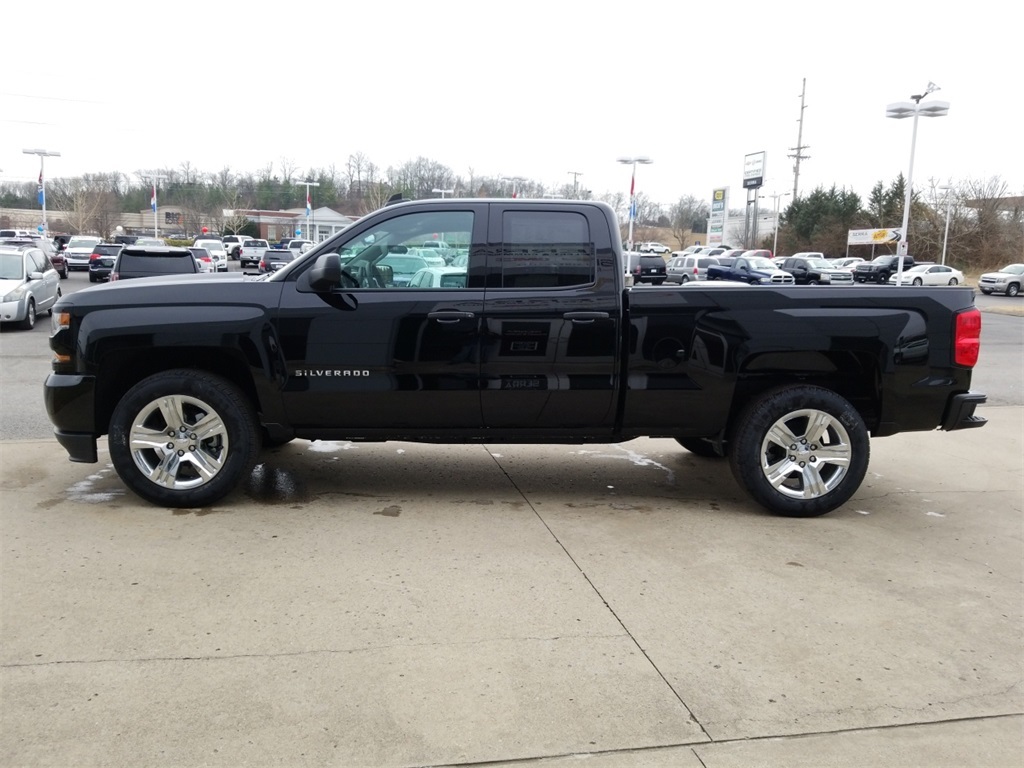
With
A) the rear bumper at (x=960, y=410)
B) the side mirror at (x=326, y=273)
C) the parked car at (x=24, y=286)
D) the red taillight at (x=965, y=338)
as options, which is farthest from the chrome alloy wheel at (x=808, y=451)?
the parked car at (x=24, y=286)

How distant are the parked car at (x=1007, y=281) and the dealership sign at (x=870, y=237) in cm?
1951

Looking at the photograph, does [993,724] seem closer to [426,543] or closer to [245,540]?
[426,543]

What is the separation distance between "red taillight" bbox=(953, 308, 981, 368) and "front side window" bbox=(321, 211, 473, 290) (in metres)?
3.09

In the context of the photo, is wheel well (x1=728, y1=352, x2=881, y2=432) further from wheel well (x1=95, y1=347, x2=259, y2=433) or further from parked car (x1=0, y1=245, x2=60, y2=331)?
parked car (x1=0, y1=245, x2=60, y2=331)

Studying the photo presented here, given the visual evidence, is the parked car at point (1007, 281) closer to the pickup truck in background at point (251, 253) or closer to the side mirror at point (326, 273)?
the pickup truck in background at point (251, 253)

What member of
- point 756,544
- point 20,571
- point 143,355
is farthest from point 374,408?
point 756,544

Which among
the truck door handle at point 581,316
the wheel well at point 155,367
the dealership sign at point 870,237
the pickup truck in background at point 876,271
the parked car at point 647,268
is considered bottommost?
the wheel well at point 155,367

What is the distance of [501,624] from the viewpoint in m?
3.85

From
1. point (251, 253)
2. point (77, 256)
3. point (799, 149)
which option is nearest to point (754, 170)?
point (799, 149)

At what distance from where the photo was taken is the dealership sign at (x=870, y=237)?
61.1 metres

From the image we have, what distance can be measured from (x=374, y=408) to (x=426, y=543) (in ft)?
3.25

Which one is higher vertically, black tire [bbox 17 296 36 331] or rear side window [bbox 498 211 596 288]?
rear side window [bbox 498 211 596 288]

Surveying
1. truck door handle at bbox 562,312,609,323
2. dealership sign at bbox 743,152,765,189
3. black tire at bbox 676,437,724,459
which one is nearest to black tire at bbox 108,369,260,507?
truck door handle at bbox 562,312,609,323

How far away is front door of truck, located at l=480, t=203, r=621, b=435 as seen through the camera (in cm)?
531
